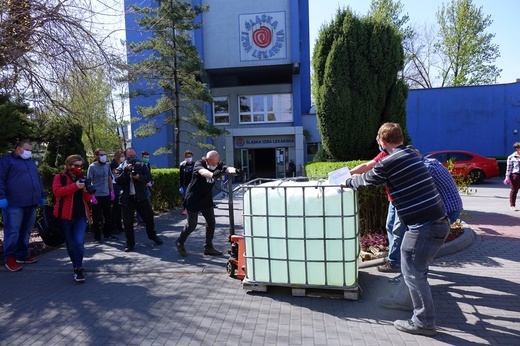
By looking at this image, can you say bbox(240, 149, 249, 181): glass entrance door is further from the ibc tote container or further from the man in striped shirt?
the man in striped shirt

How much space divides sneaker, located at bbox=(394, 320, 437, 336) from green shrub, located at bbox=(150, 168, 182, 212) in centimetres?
794

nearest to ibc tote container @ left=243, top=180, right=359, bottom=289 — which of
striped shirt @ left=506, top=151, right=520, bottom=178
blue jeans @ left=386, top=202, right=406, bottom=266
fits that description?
blue jeans @ left=386, top=202, right=406, bottom=266

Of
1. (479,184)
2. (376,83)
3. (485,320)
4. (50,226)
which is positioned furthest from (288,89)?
(485,320)

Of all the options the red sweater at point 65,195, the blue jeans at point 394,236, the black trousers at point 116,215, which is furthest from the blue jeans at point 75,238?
the blue jeans at point 394,236

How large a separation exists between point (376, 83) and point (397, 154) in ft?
15.0

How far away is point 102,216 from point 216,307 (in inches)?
175

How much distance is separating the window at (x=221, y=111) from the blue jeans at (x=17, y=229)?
19.3m

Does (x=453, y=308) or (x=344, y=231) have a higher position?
(x=344, y=231)

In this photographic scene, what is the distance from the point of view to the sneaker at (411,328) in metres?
3.09

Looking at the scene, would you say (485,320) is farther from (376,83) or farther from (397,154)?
(376,83)

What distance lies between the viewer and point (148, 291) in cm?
430

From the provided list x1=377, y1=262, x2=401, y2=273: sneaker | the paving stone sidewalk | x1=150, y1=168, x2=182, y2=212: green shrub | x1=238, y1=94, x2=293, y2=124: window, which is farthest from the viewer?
x1=238, y1=94, x2=293, y2=124: window

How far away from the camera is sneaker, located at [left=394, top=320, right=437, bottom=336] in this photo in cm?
309

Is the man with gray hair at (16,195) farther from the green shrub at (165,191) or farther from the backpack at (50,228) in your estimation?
the green shrub at (165,191)
